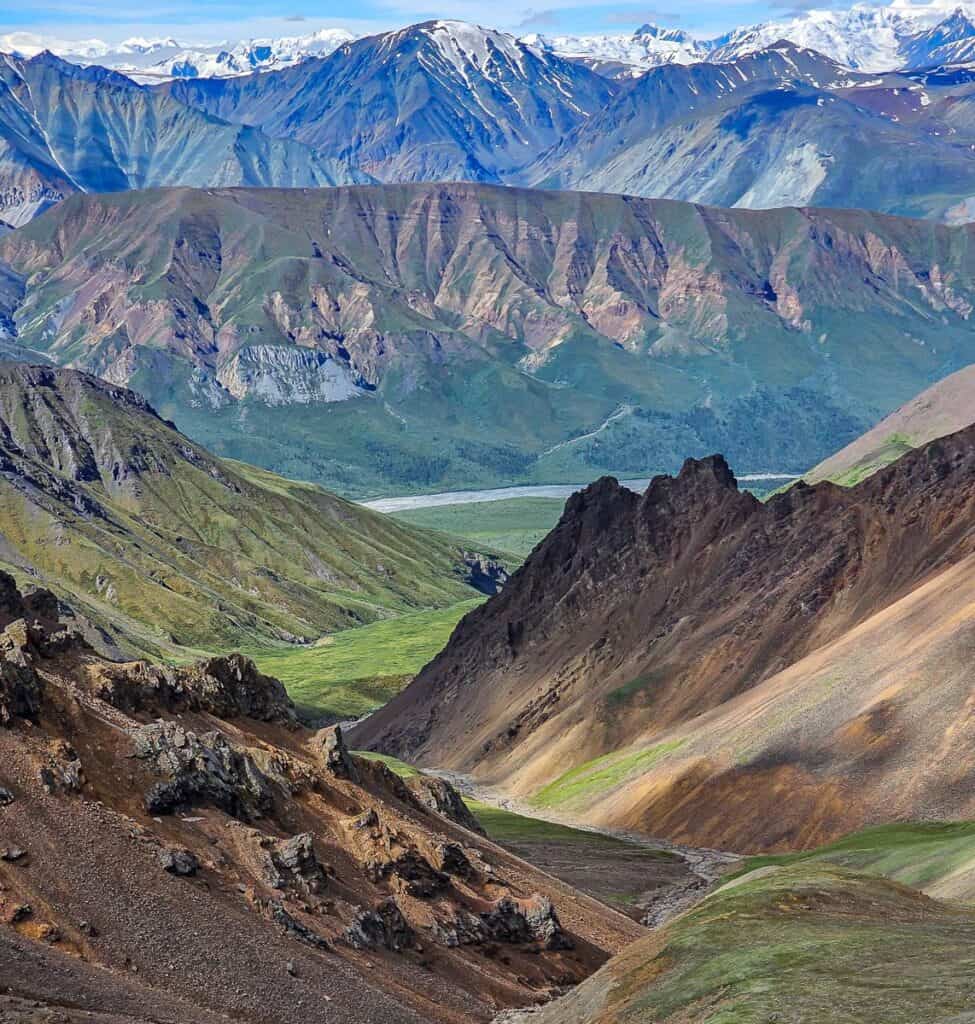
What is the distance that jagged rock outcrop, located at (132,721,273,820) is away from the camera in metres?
87.6

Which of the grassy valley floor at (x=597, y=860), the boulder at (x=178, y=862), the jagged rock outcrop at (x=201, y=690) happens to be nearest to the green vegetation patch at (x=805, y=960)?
the boulder at (x=178, y=862)

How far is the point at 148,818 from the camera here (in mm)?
84875

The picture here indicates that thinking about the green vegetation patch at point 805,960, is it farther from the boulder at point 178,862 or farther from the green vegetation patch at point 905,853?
the boulder at point 178,862

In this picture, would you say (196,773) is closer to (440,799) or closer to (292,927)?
(292,927)

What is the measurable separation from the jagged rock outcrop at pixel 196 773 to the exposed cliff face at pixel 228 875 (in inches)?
4.4

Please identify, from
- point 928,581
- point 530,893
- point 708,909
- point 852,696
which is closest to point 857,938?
point 708,909

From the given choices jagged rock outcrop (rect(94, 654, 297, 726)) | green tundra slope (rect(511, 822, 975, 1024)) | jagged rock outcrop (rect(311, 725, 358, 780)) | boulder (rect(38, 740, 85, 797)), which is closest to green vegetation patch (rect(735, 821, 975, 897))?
green tundra slope (rect(511, 822, 975, 1024))

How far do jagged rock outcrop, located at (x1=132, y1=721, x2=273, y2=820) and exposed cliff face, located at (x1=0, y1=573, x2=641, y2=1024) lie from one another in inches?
4.4

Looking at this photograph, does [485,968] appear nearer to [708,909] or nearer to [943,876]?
[708,909]

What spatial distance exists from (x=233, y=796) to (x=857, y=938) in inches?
1238

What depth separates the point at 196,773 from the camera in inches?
3529

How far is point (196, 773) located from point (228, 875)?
7.62 meters

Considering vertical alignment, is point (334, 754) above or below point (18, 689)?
below

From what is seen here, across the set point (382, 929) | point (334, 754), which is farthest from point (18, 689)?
point (334, 754)
